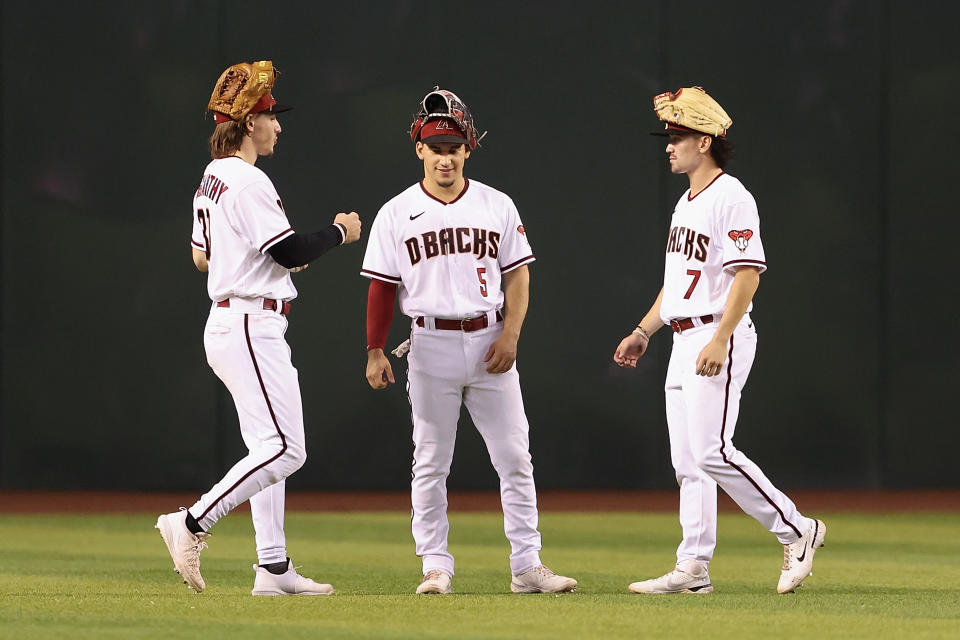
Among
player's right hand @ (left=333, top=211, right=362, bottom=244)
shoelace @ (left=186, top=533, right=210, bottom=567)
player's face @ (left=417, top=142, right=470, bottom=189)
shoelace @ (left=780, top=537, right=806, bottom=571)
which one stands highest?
player's face @ (left=417, top=142, right=470, bottom=189)

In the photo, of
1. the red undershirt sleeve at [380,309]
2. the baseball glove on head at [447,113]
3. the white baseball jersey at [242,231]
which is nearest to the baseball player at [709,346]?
the baseball glove on head at [447,113]

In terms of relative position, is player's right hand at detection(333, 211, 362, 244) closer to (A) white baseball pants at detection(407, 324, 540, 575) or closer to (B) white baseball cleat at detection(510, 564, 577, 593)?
(A) white baseball pants at detection(407, 324, 540, 575)

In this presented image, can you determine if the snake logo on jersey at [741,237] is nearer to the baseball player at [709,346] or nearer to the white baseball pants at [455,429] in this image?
the baseball player at [709,346]

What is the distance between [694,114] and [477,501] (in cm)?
567

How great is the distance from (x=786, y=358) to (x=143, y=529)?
5364 mm

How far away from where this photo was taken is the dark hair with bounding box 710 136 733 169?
537cm

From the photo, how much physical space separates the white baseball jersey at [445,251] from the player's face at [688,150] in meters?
0.71

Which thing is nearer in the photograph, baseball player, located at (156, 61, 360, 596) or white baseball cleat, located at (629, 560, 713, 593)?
baseball player, located at (156, 61, 360, 596)

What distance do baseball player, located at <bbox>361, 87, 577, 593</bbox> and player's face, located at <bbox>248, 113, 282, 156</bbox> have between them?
540mm

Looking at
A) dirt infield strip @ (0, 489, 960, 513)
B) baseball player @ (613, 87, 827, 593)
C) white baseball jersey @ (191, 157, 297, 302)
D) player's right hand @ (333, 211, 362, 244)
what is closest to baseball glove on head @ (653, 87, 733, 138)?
baseball player @ (613, 87, 827, 593)

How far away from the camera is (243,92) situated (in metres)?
5.17

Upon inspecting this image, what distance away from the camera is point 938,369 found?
11.0 meters

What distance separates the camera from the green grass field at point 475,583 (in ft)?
13.8

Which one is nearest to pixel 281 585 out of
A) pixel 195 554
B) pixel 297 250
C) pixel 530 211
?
pixel 195 554
